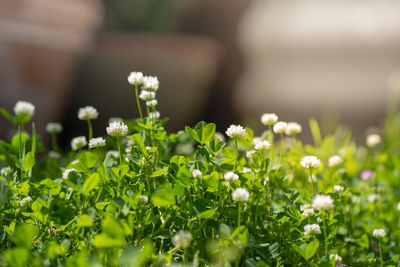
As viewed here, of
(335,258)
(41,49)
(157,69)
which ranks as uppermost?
(335,258)

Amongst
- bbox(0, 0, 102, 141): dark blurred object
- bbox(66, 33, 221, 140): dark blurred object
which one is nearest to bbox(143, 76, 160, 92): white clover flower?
bbox(0, 0, 102, 141): dark blurred object

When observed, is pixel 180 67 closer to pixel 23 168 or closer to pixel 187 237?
pixel 23 168

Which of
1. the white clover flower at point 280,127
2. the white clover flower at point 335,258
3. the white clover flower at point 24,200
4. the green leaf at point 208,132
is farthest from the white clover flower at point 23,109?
the white clover flower at point 335,258

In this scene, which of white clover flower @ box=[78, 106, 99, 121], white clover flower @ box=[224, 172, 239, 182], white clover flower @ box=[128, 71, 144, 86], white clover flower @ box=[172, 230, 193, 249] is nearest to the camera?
white clover flower @ box=[172, 230, 193, 249]

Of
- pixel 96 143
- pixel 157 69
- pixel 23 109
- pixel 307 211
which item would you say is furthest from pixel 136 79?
pixel 157 69

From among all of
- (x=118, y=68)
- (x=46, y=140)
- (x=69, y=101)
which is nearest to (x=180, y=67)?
(x=118, y=68)

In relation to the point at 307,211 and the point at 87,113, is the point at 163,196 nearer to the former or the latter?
the point at 307,211

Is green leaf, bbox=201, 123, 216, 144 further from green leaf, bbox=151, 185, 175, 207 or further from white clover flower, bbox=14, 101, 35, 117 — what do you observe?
white clover flower, bbox=14, 101, 35, 117
